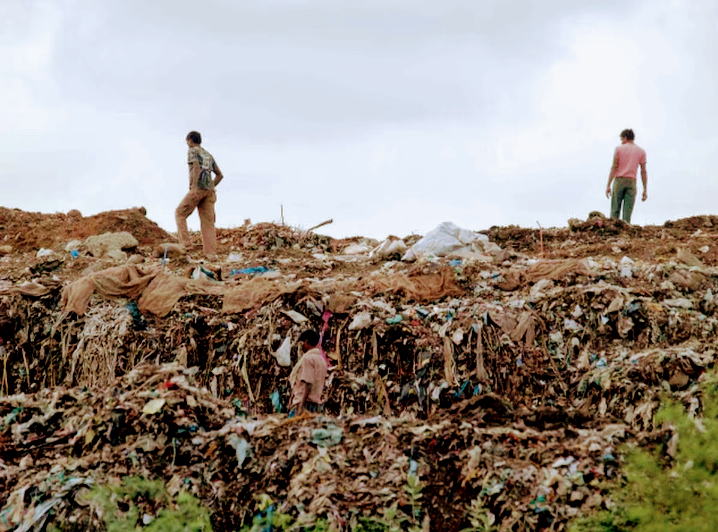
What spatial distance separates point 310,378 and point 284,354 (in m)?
1.62

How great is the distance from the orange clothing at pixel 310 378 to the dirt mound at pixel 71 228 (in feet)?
24.2

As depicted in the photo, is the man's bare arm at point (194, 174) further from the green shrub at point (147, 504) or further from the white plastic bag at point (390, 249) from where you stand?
the green shrub at point (147, 504)

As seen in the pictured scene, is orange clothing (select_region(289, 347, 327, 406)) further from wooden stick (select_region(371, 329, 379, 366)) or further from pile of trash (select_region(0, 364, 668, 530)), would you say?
wooden stick (select_region(371, 329, 379, 366))

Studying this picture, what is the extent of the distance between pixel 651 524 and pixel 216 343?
552 centimetres

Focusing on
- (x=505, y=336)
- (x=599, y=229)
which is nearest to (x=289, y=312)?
(x=505, y=336)

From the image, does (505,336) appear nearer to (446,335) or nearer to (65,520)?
(446,335)

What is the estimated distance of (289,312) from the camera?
8.63 meters

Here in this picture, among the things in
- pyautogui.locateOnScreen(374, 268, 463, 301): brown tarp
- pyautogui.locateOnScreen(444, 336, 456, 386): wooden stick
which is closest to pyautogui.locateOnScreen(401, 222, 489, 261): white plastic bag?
pyautogui.locateOnScreen(374, 268, 463, 301): brown tarp

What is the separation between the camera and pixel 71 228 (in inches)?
541

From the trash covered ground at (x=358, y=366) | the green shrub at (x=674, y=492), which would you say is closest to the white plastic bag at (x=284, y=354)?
the trash covered ground at (x=358, y=366)

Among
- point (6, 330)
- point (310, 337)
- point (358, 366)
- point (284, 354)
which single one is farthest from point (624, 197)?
point (6, 330)

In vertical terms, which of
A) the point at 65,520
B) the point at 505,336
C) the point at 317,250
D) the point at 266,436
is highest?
the point at 317,250

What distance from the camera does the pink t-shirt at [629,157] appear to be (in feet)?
38.2

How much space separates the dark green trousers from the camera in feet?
39.1
